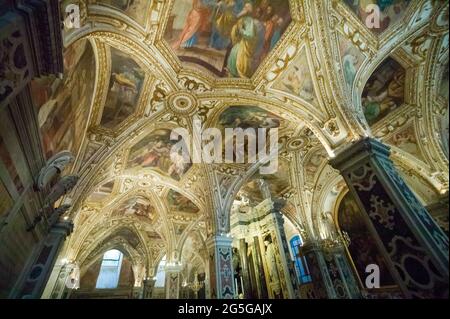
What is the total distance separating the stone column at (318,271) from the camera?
1104 cm

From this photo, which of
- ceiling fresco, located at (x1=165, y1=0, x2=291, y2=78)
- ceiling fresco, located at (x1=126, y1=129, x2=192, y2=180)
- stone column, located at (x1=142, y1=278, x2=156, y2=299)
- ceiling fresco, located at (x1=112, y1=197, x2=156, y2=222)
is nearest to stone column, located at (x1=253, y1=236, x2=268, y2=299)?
ceiling fresco, located at (x1=126, y1=129, x2=192, y2=180)

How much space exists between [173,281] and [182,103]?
11.7 m

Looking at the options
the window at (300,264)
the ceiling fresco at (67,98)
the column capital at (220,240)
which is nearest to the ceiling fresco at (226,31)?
the ceiling fresco at (67,98)

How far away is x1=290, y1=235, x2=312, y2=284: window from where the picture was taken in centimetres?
1333

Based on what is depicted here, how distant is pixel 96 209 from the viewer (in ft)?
45.2

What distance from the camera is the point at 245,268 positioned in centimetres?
1245

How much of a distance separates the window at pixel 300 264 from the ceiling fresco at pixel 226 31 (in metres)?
11.4

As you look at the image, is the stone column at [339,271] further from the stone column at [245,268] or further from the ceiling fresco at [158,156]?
the ceiling fresco at [158,156]

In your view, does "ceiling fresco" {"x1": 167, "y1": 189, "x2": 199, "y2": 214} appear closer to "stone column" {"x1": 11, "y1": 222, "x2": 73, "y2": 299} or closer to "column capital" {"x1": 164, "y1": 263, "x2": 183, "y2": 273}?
"column capital" {"x1": 164, "y1": 263, "x2": 183, "y2": 273}

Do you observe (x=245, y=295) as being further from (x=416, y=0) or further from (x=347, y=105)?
(x=416, y=0)

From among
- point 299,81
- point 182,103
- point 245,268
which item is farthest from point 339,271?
point 182,103

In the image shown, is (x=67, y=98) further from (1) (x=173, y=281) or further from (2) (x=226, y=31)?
(1) (x=173, y=281)
